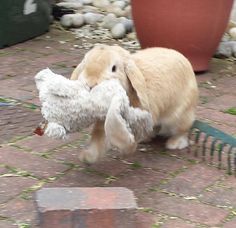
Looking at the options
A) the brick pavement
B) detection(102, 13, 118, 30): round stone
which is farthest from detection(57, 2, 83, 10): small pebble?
Result: the brick pavement

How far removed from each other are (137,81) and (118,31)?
306 centimetres

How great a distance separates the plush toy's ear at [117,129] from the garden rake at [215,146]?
726mm

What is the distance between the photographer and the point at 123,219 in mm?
2684

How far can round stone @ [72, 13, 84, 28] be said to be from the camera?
6516mm

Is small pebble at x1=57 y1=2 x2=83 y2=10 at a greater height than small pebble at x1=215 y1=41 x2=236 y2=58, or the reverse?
A: small pebble at x1=57 y1=2 x2=83 y2=10

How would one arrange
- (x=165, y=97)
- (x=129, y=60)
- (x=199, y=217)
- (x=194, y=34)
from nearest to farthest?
(x=199, y=217)
(x=129, y=60)
(x=165, y=97)
(x=194, y=34)

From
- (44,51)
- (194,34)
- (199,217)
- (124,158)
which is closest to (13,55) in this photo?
(44,51)

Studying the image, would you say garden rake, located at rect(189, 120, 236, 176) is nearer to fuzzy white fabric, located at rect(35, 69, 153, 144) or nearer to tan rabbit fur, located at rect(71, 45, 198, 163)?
tan rabbit fur, located at rect(71, 45, 198, 163)

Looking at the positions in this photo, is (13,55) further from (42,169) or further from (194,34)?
(42,169)

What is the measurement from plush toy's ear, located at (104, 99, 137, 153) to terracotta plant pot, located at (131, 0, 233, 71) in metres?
2.23

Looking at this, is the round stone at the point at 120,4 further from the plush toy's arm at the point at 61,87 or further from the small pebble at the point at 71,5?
the plush toy's arm at the point at 61,87

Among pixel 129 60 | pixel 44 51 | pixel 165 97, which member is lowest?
pixel 44 51

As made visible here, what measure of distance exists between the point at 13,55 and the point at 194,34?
146cm

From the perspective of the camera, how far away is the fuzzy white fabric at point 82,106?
3.05 metres
